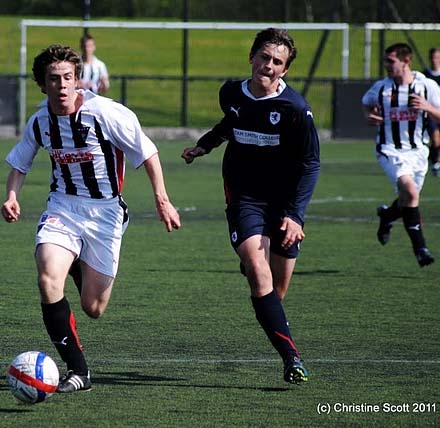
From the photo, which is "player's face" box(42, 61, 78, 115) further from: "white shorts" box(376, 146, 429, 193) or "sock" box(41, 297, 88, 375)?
"white shorts" box(376, 146, 429, 193)

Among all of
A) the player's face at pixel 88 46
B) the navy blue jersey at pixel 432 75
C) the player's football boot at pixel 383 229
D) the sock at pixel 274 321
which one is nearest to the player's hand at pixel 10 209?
the sock at pixel 274 321

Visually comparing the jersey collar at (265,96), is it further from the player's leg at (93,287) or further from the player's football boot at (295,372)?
the player's football boot at (295,372)

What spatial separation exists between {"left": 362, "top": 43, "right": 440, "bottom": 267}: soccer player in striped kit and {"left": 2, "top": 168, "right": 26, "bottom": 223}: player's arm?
519cm

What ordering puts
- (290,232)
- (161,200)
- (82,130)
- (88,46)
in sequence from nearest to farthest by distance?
(161,200), (82,130), (290,232), (88,46)

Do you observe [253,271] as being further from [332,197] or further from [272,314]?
[332,197]

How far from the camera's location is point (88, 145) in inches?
243

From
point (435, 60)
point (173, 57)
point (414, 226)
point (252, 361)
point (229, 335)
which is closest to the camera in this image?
point (252, 361)

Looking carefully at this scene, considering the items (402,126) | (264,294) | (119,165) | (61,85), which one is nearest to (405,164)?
(402,126)

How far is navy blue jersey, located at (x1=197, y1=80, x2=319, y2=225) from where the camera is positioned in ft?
21.1

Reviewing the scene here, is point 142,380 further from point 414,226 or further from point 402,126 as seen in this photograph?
point 402,126

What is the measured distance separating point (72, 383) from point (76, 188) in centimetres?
101

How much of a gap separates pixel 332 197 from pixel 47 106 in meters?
10.8

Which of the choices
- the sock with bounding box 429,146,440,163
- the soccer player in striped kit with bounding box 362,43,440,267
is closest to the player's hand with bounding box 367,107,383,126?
the soccer player in striped kit with bounding box 362,43,440,267

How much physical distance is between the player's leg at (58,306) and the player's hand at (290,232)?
115 centimetres
